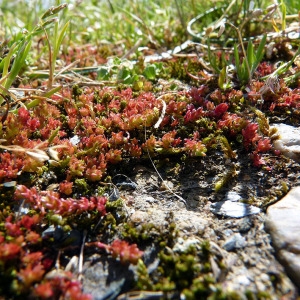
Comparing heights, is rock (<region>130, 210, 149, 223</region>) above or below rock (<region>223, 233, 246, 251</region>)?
above

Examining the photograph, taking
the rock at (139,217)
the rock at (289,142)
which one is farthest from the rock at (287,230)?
the rock at (139,217)

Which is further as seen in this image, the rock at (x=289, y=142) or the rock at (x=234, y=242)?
the rock at (x=289, y=142)

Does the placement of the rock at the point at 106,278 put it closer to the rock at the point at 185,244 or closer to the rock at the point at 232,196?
the rock at the point at 185,244

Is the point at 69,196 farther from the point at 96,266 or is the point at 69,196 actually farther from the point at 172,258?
the point at 172,258

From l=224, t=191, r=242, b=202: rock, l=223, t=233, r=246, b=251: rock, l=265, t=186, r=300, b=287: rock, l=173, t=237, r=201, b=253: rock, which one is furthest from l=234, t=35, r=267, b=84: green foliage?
l=173, t=237, r=201, b=253: rock

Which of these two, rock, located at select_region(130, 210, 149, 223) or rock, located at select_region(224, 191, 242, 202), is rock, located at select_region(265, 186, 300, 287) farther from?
rock, located at select_region(130, 210, 149, 223)

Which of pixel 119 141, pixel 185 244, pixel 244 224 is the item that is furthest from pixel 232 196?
pixel 119 141

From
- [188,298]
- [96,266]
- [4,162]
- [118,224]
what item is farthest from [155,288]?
[4,162]
